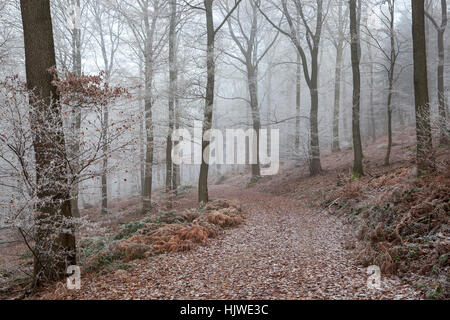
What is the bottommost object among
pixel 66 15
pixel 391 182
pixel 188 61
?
pixel 391 182

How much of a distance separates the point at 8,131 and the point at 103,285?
118 inches

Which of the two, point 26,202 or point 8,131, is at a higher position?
point 8,131

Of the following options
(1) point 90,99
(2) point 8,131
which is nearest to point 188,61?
(1) point 90,99

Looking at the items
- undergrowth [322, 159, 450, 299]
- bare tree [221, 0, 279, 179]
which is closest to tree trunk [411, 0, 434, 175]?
undergrowth [322, 159, 450, 299]

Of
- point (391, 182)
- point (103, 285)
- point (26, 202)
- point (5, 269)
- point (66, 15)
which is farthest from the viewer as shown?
point (66, 15)

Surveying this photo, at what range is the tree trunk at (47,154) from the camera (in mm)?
4598

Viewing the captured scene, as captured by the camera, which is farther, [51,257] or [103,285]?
[51,257]

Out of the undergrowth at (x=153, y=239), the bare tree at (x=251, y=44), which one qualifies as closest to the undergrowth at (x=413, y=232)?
the undergrowth at (x=153, y=239)

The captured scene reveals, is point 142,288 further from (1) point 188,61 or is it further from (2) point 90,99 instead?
(1) point 188,61

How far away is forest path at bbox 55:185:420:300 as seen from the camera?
3904 millimetres

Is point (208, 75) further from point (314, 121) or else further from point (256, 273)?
point (256, 273)

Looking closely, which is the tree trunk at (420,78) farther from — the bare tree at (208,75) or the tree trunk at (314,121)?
the tree trunk at (314,121)

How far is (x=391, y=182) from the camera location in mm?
7555

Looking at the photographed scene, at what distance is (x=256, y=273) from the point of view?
458cm
